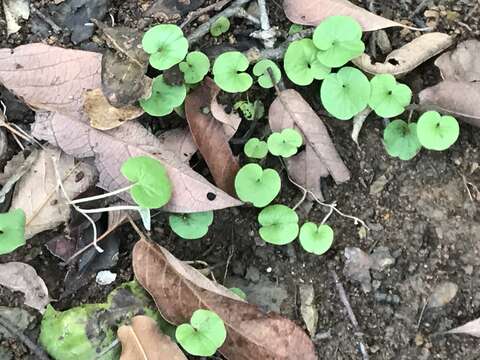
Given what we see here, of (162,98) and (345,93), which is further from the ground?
(162,98)

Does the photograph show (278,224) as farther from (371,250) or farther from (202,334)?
(202,334)

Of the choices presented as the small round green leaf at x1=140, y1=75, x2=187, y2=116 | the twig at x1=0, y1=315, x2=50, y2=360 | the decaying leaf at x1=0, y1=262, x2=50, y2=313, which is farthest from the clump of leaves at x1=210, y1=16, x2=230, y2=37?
the twig at x1=0, y1=315, x2=50, y2=360

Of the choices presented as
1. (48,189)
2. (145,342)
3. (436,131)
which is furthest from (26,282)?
(436,131)

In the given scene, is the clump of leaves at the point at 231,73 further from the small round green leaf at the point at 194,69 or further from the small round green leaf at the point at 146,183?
the small round green leaf at the point at 146,183

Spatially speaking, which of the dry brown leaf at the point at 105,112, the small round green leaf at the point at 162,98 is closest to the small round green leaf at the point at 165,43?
the small round green leaf at the point at 162,98

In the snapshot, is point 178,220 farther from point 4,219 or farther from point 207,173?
point 4,219

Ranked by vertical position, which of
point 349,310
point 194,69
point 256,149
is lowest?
point 349,310
